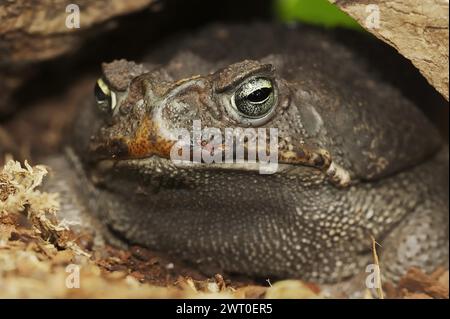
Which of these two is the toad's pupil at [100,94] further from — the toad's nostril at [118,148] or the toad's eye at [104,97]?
the toad's nostril at [118,148]

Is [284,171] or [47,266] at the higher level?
[284,171]

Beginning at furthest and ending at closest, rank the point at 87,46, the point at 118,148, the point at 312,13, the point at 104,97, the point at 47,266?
the point at 312,13, the point at 87,46, the point at 104,97, the point at 118,148, the point at 47,266

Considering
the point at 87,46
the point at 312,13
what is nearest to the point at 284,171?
the point at 87,46

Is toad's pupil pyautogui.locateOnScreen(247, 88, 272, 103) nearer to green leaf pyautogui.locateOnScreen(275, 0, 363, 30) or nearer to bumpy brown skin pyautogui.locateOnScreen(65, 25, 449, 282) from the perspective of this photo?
bumpy brown skin pyautogui.locateOnScreen(65, 25, 449, 282)

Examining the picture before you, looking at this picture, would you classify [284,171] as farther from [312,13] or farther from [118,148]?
[312,13]

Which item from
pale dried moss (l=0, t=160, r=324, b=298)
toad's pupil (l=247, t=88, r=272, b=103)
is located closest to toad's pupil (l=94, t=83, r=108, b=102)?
pale dried moss (l=0, t=160, r=324, b=298)
